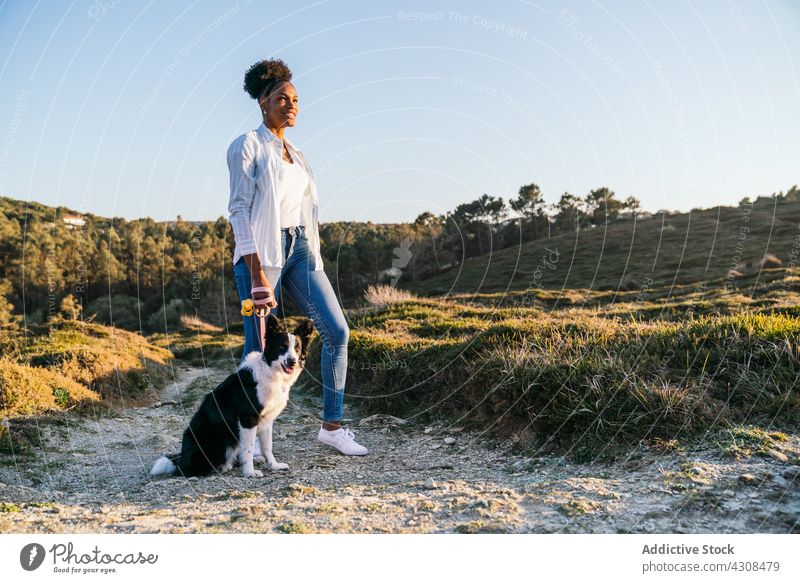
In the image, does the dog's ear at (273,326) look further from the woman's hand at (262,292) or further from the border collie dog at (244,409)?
the woman's hand at (262,292)

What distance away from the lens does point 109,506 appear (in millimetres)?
4234

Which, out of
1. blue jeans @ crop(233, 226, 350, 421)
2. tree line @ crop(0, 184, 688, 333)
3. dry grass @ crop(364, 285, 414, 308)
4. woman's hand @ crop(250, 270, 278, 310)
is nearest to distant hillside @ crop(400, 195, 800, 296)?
tree line @ crop(0, 184, 688, 333)

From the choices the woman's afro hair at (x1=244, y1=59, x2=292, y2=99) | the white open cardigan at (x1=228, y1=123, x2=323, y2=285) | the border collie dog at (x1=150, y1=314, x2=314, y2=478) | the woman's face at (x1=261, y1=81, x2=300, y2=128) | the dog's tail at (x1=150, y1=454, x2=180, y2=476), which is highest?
the woman's afro hair at (x1=244, y1=59, x2=292, y2=99)

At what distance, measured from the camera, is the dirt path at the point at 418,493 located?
3586mm

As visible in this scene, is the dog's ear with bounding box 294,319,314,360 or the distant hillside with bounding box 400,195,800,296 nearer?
the dog's ear with bounding box 294,319,314,360

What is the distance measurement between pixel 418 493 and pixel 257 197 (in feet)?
8.83

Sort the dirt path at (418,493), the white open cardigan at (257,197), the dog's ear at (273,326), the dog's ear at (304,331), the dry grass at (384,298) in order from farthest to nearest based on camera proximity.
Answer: the dry grass at (384,298), the dog's ear at (304,331), the dog's ear at (273,326), the white open cardigan at (257,197), the dirt path at (418,493)

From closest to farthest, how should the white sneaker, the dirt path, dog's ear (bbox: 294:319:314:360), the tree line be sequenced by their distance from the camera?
the dirt path, dog's ear (bbox: 294:319:314:360), the white sneaker, the tree line

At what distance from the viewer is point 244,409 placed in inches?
198

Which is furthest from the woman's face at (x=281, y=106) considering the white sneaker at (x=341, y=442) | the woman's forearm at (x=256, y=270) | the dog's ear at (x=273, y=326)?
the white sneaker at (x=341, y=442)

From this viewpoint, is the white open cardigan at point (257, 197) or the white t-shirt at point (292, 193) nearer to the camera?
the white open cardigan at point (257, 197)

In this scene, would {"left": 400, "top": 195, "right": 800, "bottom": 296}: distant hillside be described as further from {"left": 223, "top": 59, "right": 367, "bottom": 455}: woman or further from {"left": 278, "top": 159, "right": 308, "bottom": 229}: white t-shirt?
{"left": 278, "top": 159, "right": 308, "bottom": 229}: white t-shirt

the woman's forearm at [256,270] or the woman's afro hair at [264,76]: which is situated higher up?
the woman's afro hair at [264,76]

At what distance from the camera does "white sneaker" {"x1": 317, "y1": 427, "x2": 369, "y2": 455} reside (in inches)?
224
